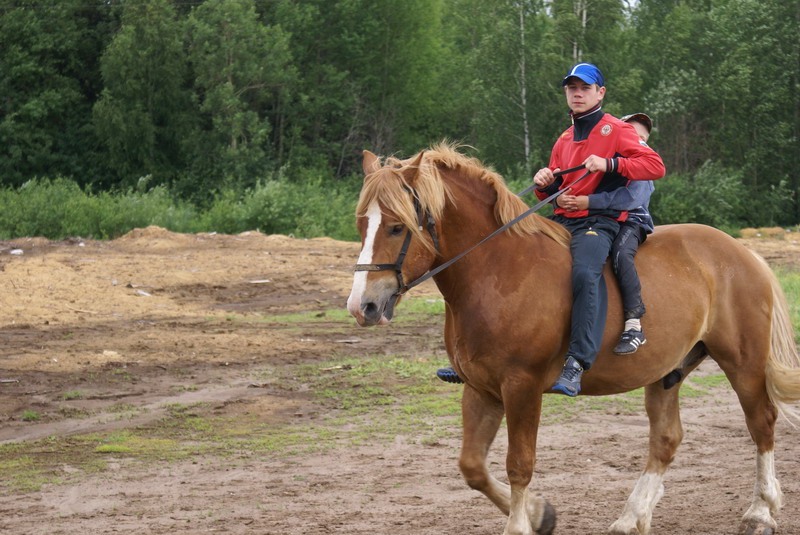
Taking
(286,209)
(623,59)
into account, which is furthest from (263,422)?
(623,59)

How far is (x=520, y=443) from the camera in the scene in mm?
5391

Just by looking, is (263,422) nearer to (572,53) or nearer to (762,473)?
(762,473)

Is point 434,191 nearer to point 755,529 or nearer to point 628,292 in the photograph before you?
point 628,292

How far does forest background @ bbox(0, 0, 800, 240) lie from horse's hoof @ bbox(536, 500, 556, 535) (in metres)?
31.7

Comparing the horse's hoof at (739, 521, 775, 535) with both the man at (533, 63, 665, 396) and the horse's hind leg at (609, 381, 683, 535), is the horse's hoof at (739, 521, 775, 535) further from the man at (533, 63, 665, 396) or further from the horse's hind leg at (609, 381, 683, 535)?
the man at (533, 63, 665, 396)

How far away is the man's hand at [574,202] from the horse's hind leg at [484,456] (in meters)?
1.26

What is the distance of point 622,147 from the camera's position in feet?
18.8

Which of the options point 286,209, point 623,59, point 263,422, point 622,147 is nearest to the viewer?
point 622,147

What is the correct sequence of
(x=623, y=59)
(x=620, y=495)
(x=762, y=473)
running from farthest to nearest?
(x=623, y=59)
(x=620, y=495)
(x=762, y=473)

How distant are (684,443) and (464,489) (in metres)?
2.47

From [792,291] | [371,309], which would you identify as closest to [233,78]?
[792,291]

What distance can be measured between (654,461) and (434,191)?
8.22 feet

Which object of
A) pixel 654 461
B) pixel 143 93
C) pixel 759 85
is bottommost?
pixel 654 461

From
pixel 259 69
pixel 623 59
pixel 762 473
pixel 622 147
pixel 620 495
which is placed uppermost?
pixel 623 59
